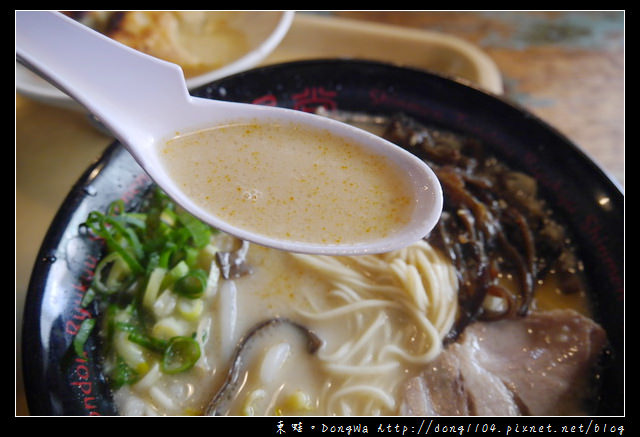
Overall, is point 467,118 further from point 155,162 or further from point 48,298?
point 48,298

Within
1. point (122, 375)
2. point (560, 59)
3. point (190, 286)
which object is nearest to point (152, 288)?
point (190, 286)

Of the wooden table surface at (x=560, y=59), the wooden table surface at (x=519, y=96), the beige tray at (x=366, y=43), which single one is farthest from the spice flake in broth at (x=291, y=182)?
the wooden table surface at (x=560, y=59)

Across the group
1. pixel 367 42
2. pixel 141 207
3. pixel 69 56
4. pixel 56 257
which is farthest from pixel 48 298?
pixel 367 42

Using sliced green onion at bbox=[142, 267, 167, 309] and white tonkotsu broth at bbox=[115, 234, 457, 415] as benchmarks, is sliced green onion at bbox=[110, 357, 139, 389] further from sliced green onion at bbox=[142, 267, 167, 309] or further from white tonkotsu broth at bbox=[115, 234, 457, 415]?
sliced green onion at bbox=[142, 267, 167, 309]

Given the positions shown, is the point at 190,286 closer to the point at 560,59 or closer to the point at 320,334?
the point at 320,334

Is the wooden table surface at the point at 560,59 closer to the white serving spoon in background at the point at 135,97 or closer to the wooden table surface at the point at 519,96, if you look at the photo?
the wooden table surface at the point at 519,96

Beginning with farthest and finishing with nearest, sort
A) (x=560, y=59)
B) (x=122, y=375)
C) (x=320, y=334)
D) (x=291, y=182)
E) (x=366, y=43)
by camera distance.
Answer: (x=560, y=59)
(x=366, y=43)
(x=320, y=334)
(x=122, y=375)
(x=291, y=182)
